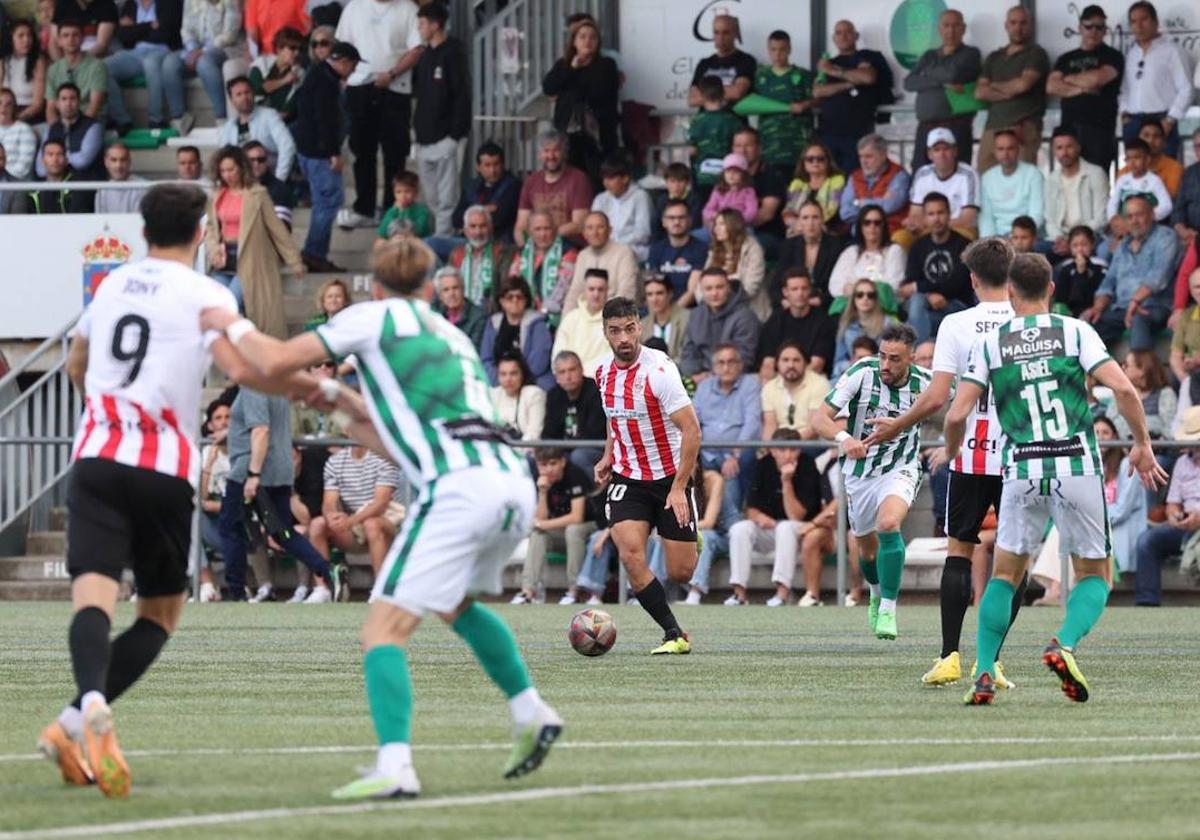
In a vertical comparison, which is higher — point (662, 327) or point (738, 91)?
point (738, 91)

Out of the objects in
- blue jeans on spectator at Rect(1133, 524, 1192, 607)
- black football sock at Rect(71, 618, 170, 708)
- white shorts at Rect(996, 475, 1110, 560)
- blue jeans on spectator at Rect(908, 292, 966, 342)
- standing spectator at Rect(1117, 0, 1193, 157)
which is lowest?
blue jeans on spectator at Rect(1133, 524, 1192, 607)

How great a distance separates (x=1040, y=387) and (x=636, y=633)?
19.7ft

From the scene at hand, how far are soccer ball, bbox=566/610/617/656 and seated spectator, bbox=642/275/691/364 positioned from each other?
8103 millimetres

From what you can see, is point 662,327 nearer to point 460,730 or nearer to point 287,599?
point 287,599

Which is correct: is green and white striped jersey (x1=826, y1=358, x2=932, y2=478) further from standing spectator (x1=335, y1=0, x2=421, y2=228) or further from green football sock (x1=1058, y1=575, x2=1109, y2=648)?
standing spectator (x1=335, y1=0, x2=421, y2=228)

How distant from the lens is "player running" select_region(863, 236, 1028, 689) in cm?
1055

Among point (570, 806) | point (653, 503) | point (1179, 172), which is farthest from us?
point (1179, 172)

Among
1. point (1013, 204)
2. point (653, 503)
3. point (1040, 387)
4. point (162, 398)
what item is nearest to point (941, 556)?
point (1013, 204)

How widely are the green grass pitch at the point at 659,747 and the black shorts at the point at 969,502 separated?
75 centimetres

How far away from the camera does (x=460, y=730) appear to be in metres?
8.77

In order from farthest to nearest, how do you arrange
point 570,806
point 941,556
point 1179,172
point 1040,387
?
point 1179,172
point 941,556
point 1040,387
point 570,806

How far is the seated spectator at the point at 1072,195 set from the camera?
20.5 m

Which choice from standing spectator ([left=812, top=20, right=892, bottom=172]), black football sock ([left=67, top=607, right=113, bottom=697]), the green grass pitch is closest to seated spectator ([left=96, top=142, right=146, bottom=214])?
standing spectator ([left=812, top=20, right=892, bottom=172])

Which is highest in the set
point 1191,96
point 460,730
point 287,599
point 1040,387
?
point 1191,96
